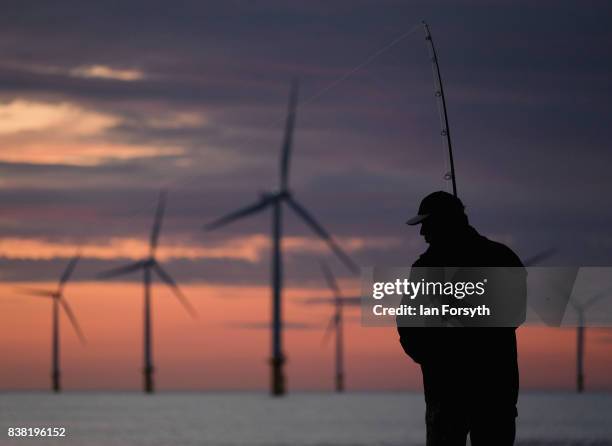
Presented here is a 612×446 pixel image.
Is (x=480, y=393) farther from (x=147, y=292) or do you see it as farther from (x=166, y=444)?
(x=147, y=292)

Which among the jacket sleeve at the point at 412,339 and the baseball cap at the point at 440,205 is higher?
the baseball cap at the point at 440,205

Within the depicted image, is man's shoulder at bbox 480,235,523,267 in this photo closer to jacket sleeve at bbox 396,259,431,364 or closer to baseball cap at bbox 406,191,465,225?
baseball cap at bbox 406,191,465,225

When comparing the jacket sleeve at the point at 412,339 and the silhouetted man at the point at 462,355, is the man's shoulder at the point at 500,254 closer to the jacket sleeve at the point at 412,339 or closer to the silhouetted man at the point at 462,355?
the silhouetted man at the point at 462,355

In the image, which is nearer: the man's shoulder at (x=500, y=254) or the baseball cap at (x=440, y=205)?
the man's shoulder at (x=500, y=254)

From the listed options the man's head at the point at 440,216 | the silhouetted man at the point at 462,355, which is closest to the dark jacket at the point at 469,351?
the silhouetted man at the point at 462,355

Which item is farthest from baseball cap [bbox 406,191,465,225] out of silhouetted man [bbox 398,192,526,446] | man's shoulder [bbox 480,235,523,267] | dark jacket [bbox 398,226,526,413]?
man's shoulder [bbox 480,235,523,267]

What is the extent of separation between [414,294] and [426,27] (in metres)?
7.07

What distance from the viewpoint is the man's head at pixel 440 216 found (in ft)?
53.5

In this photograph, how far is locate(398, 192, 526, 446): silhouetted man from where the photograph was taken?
16297 millimetres

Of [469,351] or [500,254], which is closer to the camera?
[500,254]

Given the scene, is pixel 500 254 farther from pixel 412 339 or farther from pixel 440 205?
pixel 412 339

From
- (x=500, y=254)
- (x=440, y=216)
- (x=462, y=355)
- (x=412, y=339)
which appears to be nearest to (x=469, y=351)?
(x=462, y=355)

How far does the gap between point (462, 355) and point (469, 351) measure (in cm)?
9

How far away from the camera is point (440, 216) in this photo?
16359 mm
